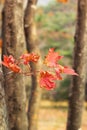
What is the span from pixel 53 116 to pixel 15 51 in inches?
264

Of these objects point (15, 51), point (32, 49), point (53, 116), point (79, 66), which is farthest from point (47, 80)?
point (53, 116)

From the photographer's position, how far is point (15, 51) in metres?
3.51

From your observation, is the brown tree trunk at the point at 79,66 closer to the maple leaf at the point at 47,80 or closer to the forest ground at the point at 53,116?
the maple leaf at the point at 47,80

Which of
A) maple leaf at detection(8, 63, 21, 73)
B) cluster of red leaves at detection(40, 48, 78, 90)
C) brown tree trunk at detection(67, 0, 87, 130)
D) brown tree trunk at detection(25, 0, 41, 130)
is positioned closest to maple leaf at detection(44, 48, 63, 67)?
cluster of red leaves at detection(40, 48, 78, 90)

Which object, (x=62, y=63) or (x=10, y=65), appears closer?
(x=10, y=65)

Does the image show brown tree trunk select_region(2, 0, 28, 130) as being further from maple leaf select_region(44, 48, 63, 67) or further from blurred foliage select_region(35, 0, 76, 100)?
blurred foliage select_region(35, 0, 76, 100)

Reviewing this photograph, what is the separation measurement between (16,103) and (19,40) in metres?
0.58

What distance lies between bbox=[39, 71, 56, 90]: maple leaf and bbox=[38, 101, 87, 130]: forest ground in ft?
18.5

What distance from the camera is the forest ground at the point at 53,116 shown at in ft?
27.7

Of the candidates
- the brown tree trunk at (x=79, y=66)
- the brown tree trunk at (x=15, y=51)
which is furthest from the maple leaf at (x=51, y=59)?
the brown tree trunk at (x=79, y=66)

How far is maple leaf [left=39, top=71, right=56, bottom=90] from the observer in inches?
101

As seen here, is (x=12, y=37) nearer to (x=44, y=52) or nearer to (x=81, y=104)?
(x=81, y=104)

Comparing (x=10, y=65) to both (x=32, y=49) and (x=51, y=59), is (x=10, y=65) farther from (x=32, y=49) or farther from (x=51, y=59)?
(x=32, y=49)

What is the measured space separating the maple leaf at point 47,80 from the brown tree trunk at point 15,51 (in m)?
0.91
